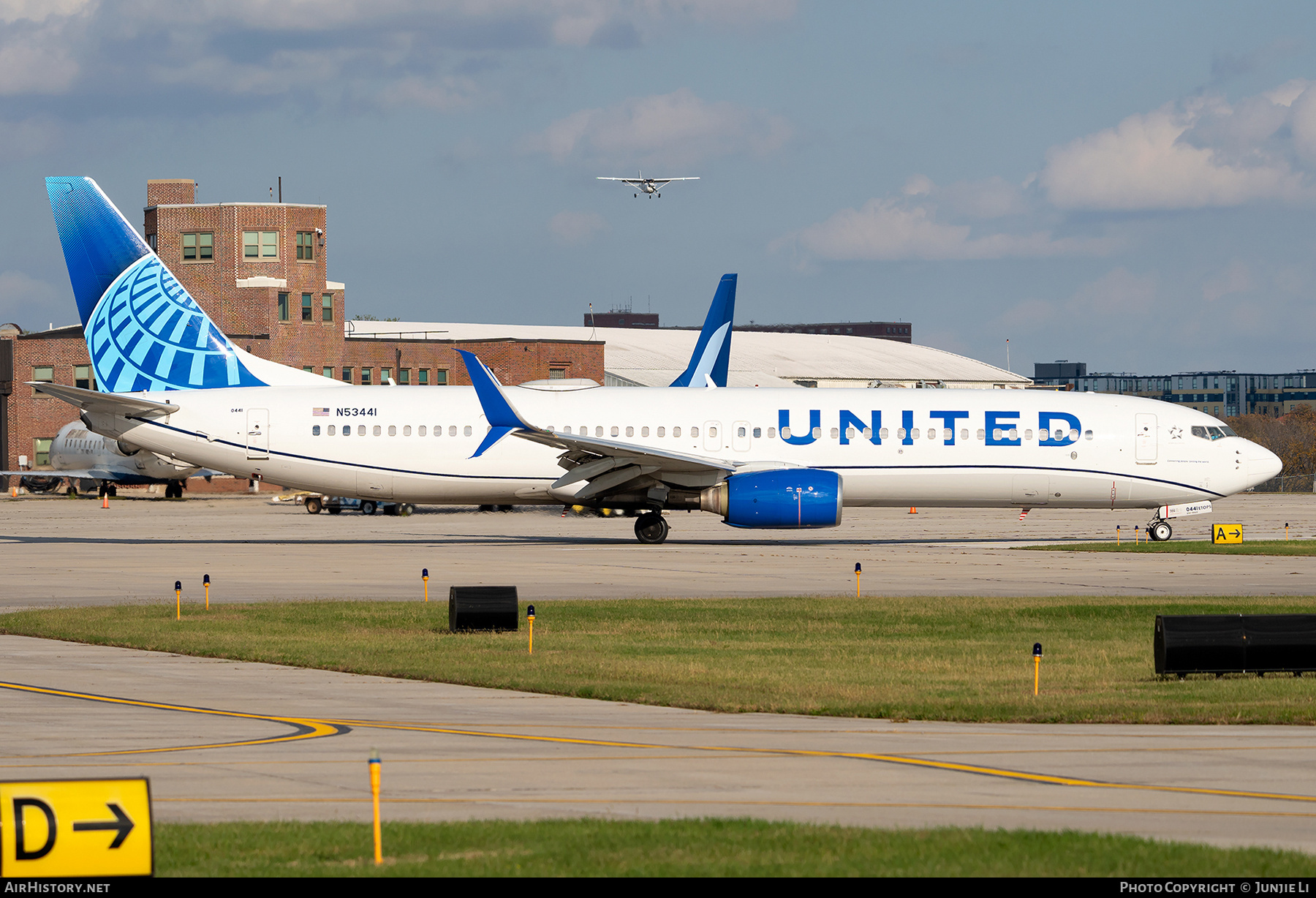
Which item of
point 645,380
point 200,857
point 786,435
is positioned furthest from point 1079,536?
point 645,380

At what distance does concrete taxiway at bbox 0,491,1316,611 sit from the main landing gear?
3625 millimetres

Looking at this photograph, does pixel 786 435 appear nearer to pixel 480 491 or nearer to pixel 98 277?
pixel 480 491

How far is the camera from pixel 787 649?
21.9 metres

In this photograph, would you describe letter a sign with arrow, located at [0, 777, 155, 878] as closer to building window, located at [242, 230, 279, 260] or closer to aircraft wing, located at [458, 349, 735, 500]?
aircraft wing, located at [458, 349, 735, 500]

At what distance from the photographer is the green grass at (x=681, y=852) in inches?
370

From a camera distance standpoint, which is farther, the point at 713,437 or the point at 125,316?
the point at 125,316

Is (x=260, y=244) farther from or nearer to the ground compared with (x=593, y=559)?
farther from the ground

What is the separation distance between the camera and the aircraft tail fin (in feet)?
230

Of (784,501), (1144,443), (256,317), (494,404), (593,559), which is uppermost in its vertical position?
(256,317)

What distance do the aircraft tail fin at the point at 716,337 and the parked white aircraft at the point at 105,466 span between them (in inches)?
1252

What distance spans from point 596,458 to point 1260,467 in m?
19.1

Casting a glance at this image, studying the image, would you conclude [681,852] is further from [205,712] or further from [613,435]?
[613,435]

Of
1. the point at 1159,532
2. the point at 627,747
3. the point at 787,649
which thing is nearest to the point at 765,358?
the point at 1159,532

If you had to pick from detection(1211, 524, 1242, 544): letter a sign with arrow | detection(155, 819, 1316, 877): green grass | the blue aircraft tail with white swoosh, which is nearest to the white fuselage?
the blue aircraft tail with white swoosh
